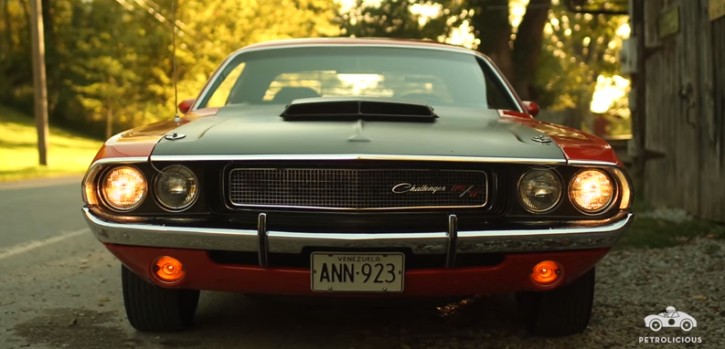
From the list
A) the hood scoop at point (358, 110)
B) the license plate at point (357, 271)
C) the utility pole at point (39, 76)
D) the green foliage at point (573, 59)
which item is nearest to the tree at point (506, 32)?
the green foliage at point (573, 59)

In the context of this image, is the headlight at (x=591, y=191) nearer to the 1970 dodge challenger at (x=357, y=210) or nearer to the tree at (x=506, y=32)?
the 1970 dodge challenger at (x=357, y=210)

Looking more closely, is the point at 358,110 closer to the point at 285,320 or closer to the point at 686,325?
the point at 285,320

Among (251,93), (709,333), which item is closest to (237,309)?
(251,93)

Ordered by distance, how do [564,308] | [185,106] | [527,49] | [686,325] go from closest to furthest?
[564,308] < [686,325] < [185,106] < [527,49]

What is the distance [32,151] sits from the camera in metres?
30.9

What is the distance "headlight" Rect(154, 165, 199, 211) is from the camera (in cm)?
343

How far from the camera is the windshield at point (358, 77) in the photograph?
4.84m

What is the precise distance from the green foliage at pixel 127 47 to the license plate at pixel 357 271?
25.7 m

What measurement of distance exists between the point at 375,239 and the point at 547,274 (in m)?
0.73

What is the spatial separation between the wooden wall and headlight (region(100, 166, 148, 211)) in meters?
5.00

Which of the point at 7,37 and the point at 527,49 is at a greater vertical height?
the point at 527,49

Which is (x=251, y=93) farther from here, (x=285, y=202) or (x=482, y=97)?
(x=285, y=202)

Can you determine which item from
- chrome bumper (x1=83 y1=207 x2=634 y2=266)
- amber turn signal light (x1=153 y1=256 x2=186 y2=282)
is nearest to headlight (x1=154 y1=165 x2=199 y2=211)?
chrome bumper (x1=83 y1=207 x2=634 y2=266)

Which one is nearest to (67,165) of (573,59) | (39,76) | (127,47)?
(39,76)
